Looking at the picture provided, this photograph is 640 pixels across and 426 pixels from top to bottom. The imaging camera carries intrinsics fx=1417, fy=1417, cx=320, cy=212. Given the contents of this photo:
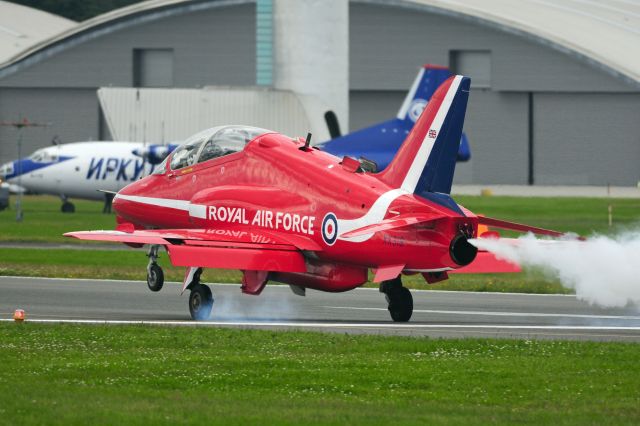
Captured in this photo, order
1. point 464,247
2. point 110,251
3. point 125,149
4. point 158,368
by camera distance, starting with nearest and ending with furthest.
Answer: point 158,368
point 464,247
point 110,251
point 125,149

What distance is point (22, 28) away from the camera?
337 feet

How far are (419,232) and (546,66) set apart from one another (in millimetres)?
67520

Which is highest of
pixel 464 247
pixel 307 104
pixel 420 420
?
pixel 307 104

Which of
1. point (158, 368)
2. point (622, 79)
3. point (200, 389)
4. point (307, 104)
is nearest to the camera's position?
point (200, 389)

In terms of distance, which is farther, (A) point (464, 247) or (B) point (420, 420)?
(A) point (464, 247)

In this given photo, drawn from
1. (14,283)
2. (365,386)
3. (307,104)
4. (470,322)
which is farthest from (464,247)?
(307,104)

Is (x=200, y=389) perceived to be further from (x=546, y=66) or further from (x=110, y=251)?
(x=546, y=66)

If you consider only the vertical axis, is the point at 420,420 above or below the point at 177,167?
below

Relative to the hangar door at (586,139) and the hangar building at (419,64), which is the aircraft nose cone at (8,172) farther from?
the hangar door at (586,139)

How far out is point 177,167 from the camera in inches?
1082

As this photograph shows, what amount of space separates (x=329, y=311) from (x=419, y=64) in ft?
210

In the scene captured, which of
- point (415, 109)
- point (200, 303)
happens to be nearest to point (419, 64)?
point (415, 109)

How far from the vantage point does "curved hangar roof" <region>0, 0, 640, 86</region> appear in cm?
8706

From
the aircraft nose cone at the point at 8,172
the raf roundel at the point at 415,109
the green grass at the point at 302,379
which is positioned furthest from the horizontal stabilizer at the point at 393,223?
the aircraft nose cone at the point at 8,172
